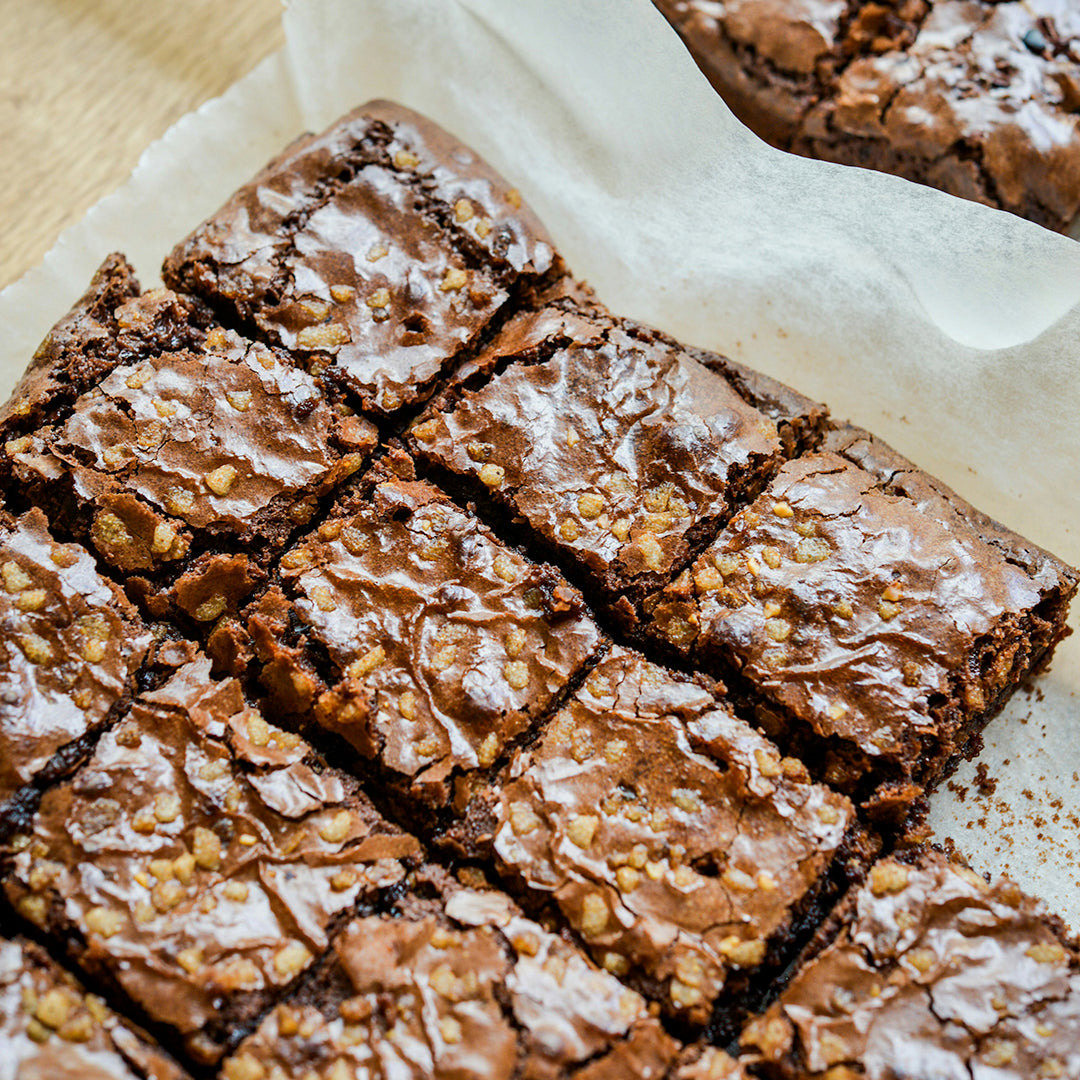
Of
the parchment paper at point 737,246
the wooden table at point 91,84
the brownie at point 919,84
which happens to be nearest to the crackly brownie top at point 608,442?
the parchment paper at point 737,246

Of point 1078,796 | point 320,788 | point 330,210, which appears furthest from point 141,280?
point 1078,796

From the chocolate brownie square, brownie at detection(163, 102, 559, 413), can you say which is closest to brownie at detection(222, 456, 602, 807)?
the chocolate brownie square

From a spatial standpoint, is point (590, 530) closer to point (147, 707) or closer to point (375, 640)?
point (375, 640)

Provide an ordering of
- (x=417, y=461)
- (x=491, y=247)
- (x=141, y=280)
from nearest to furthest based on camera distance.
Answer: (x=417, y=461) < (x=491, y=247) < (x=141, y=280)

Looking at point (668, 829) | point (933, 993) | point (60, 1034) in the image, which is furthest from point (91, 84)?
point (933, 993)

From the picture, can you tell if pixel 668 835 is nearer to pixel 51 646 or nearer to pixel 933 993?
pixel 933 993

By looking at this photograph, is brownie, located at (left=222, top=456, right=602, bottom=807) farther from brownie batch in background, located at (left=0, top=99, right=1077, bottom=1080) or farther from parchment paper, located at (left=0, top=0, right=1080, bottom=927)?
parchment paper, located at (left=0, top=0, right=1080, bottom=927)
